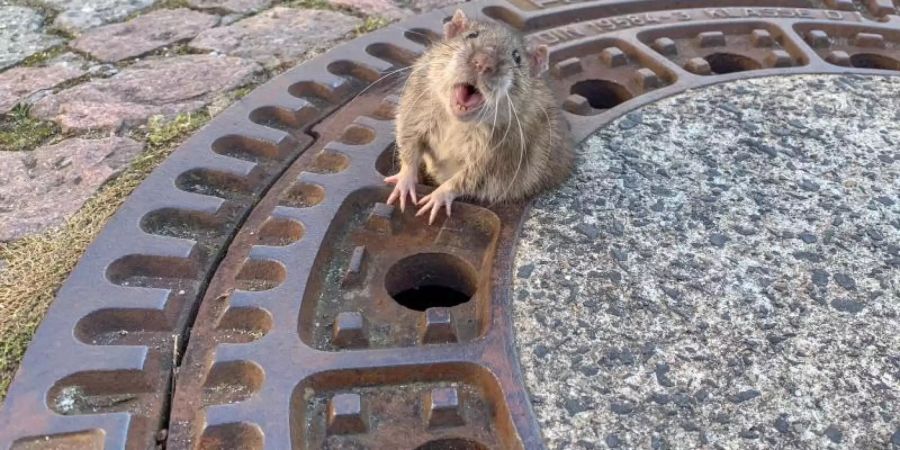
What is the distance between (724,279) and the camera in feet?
6.59

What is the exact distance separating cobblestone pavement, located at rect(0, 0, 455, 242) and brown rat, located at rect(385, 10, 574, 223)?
0.65 m

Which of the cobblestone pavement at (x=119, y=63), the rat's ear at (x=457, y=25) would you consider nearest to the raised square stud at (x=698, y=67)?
the rat's ear at (x=457, y=25)

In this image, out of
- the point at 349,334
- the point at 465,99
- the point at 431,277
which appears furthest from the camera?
the point at 465,99

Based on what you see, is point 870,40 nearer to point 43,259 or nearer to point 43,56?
point 43,259

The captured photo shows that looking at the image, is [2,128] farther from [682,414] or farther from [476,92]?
[682,414]

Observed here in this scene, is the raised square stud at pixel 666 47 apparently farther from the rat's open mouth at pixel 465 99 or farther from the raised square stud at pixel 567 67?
the rat's open mouth at pixel 465 99

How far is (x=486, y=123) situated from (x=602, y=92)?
1.94ft

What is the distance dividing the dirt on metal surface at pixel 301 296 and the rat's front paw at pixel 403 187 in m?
0.04

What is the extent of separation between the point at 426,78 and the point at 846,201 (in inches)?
50.0

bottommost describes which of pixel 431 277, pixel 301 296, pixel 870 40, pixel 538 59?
pixel 431 277

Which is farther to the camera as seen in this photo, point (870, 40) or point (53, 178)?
point (870, 40)

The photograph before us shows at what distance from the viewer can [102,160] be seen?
231 centimetres

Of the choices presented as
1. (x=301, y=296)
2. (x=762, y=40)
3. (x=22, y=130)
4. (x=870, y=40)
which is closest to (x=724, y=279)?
(x=301, y=296)

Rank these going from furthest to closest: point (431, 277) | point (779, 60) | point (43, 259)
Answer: point (779, 60) < point (431, 277) < point (43, 259)
